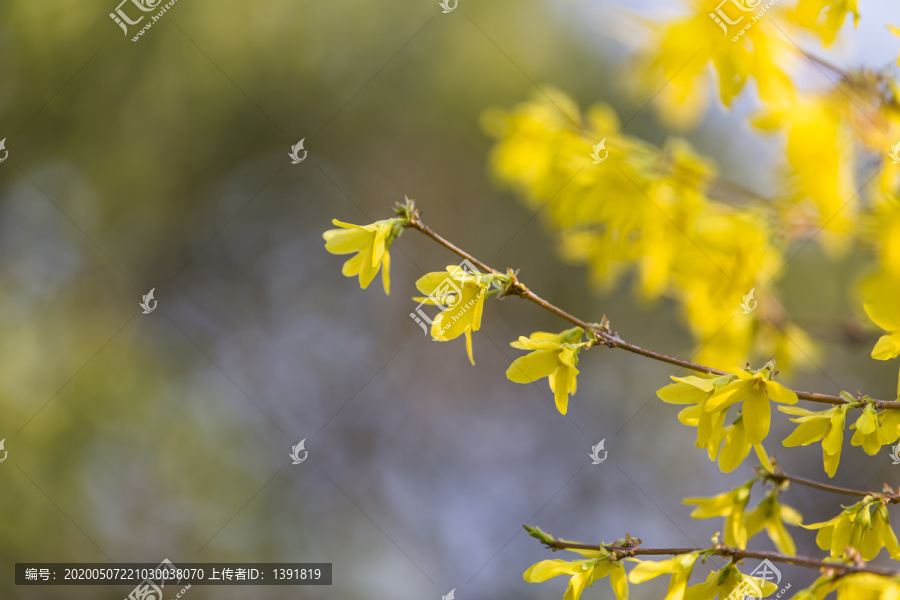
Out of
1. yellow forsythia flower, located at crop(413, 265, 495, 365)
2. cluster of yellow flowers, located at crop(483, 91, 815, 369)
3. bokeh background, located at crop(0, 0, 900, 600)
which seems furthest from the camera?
bokeh background, located at crop(0, 0, 900, 600)

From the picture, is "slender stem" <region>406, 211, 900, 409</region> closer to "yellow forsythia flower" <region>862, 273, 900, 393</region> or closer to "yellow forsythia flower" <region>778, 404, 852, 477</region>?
"yellow forsythia flower" <region>778, 404, 852, 477</region>

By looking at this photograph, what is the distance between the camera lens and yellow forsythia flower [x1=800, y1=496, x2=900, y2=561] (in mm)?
659

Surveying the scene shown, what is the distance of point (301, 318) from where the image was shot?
493 centimetres

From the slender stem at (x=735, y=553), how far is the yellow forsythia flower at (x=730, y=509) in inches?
2.6

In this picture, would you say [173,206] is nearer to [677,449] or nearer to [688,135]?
[688,135]

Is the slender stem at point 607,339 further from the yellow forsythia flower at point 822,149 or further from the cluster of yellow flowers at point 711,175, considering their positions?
the yellow forsythia flower at point 822,149

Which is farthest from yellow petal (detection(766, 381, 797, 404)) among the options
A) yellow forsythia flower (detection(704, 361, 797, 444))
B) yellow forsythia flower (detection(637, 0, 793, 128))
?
yellow forsythia flower (detection(637, 0, 793, 128))

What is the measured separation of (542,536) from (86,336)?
402 cm

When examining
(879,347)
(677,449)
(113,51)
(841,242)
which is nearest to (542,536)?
(879,347)

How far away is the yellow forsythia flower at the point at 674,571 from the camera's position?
2.17ft

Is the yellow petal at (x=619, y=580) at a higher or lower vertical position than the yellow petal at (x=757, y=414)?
lower

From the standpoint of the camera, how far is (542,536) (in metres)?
0.74

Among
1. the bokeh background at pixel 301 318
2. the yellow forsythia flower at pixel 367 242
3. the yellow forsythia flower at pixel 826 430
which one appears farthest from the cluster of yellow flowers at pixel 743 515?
the bokeh background at pixel 301 318

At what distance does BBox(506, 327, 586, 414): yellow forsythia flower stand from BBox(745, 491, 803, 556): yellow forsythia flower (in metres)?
0.33
